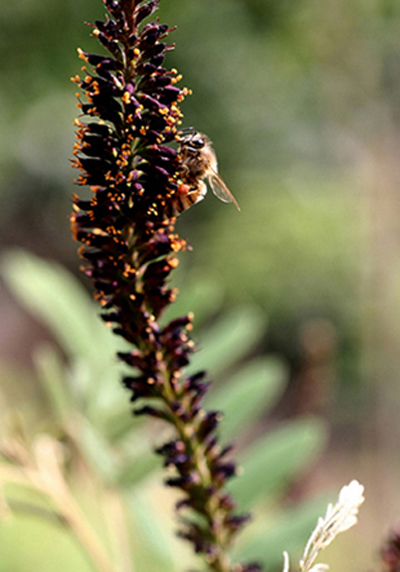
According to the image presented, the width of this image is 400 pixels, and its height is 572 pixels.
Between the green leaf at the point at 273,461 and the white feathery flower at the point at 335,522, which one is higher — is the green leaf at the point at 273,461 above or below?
above

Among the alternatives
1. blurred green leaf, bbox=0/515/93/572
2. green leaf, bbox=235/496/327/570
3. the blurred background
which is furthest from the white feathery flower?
the blurred background

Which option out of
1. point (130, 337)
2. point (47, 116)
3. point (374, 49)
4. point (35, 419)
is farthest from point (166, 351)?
point (47, 116)

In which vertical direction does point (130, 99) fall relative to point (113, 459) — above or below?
above

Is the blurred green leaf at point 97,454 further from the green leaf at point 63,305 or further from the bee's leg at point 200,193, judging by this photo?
the bee's leg at point 200,193

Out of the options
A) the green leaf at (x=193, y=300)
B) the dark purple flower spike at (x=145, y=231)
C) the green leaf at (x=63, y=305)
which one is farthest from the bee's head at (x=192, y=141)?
the green leaf at (x=63, y=305)

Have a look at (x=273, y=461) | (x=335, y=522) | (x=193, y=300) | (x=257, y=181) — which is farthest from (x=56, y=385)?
(x=257, y=181)

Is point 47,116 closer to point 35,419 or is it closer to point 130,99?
point 35,419
